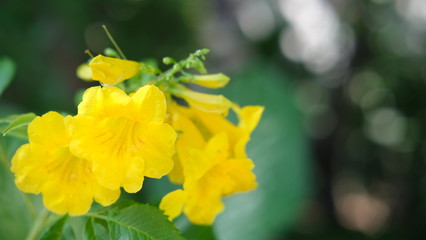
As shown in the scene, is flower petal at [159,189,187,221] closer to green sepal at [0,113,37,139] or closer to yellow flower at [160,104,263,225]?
yellow flower at [160,104,263,225]

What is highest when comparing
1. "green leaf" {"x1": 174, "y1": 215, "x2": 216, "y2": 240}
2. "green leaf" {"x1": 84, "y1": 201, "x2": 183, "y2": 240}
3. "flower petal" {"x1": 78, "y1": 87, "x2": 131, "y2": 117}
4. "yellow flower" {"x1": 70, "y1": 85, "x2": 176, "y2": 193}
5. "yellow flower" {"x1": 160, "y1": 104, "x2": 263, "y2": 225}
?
"flower petal" {"x1": 78, "y1": 87, "x2": 131, "y2": 117}

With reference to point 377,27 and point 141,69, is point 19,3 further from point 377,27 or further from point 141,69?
point 377,27

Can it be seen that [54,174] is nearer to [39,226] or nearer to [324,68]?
[39,226]

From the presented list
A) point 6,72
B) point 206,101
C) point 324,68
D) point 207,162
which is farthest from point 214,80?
point 324,68

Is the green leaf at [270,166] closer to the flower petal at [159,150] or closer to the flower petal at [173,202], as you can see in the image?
the flower petal at [173,202]

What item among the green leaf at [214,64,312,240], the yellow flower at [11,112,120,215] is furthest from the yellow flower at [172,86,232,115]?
the green leaf at [214,64,312,240]
